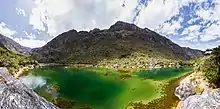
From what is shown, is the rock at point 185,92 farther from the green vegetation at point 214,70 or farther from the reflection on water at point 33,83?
the reflection on water at point 33,83

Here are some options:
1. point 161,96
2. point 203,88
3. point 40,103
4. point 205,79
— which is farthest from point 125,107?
point 40,103

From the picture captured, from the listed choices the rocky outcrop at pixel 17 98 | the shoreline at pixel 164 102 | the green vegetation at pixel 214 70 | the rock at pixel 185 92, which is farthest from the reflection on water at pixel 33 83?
the rocky outcrop at pixel 17 98

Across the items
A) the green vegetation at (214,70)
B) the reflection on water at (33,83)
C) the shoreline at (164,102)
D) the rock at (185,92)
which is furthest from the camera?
the reflection on water at (33,83)

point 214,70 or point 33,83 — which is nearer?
point 214,70

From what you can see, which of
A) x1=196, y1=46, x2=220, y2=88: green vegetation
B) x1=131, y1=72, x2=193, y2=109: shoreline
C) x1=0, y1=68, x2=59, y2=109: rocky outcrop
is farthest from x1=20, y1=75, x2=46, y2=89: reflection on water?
x1=0, y1=68, x2=59, y2=109: rocky outcrop

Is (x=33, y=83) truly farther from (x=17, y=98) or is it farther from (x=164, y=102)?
(x=17, y=98)

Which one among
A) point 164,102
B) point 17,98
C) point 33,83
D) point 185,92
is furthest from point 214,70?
point 33,83

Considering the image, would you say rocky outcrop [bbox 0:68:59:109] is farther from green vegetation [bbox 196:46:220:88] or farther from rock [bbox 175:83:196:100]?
green vegetation [bbox 196:46:220:88]

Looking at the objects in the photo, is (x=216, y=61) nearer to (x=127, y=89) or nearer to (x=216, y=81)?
(x=216, y=81)
